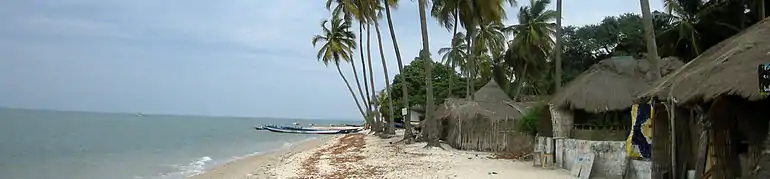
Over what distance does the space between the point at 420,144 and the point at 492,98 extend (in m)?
3.79

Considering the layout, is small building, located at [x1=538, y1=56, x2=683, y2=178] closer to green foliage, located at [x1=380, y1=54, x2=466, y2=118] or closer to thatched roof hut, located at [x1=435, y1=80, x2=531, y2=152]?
thatched roof hut, located at [x1=435, y1=80, x2=531, y2=152]

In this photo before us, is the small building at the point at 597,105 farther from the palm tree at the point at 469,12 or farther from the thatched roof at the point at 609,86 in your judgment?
the palm tree at the point at 469,12

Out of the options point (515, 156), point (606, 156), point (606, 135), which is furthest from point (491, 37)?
point (606, 156)

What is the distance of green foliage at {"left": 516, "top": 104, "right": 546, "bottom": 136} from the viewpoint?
16781mm

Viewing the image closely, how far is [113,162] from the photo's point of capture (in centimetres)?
2672

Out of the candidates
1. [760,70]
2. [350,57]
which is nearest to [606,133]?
[760,70]

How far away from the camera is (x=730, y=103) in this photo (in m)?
7.64

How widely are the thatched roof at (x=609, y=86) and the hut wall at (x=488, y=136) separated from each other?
3.58 metres

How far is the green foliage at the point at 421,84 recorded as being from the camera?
47.3 metres

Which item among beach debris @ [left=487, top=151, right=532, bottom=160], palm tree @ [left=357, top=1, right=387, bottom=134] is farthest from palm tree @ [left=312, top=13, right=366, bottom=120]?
beach debris @ [left=487, top=151, right=532, bottom=160]

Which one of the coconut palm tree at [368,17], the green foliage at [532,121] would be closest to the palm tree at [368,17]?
the coconut palm tree at [368,17]

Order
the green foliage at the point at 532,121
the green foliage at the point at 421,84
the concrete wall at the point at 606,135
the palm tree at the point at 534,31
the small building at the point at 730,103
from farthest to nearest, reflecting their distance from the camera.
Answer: the green foliage at the point at 421,84
the palm tree at the point at 534,31
the green foliage at the point at 532,121
the concrete wall at the point at 606,135
the small building at the point at 730,103

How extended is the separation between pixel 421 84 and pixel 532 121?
1302 inches

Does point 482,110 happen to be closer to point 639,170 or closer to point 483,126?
point 483,126
